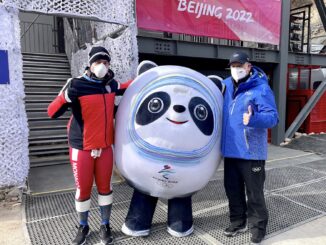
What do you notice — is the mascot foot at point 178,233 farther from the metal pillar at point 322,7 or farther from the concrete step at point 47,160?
the metal pillar at point 322,7

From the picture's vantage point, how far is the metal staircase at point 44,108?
21.1 feet

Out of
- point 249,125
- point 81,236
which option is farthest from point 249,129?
point 81,236

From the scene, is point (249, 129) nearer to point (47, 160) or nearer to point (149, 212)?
point (149, 212)

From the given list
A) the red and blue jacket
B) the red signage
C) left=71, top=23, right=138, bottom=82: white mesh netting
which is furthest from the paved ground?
the red signage

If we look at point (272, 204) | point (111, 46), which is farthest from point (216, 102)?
point (111, 46)

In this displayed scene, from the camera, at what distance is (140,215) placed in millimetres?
3172

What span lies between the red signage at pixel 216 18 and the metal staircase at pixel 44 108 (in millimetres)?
2957

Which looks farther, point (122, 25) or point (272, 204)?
point (122, 25)

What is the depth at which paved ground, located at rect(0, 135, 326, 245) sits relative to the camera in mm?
3209

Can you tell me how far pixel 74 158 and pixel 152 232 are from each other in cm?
116

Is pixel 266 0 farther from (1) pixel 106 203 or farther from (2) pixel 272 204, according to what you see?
(1) pixel 106 203

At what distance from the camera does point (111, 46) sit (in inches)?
203

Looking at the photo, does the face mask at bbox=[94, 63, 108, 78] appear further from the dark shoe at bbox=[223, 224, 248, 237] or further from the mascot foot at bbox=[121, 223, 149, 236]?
the dark shoe at bbox=[223, 224, 248, 237]

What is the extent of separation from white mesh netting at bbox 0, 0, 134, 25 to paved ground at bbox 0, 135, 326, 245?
2517 millimetres
